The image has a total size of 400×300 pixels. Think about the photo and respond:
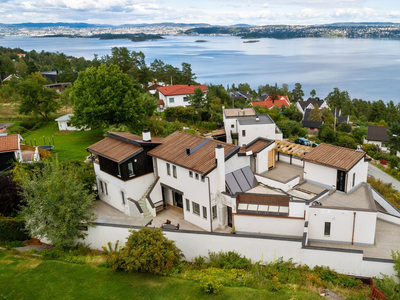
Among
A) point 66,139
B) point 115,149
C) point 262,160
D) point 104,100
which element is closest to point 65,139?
point 66,139

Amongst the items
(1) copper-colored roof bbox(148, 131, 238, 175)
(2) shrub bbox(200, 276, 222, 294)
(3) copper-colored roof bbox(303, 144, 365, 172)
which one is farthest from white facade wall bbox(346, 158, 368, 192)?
(2) shrub bbox(200, 276, 222, 294)

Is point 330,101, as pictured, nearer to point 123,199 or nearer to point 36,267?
point 123,199

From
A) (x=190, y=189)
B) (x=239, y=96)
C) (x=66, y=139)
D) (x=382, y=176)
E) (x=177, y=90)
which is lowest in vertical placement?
(x=382, y=176)

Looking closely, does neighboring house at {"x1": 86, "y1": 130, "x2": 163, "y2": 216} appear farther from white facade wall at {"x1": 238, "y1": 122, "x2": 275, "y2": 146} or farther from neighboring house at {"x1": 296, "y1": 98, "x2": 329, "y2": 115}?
neighboring house at {"x1": 296, "y1": 98, "x2": 329, "y2": 115}

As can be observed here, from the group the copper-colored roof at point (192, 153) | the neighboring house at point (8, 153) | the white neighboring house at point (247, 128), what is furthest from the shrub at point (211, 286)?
the neighboring house at point (8, 153)

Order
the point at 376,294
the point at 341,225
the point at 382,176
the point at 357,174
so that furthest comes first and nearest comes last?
the point at 382,176
the point at 357,174
the point at 341,225
the point at 376,294

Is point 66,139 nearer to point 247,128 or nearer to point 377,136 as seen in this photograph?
point 247,128
